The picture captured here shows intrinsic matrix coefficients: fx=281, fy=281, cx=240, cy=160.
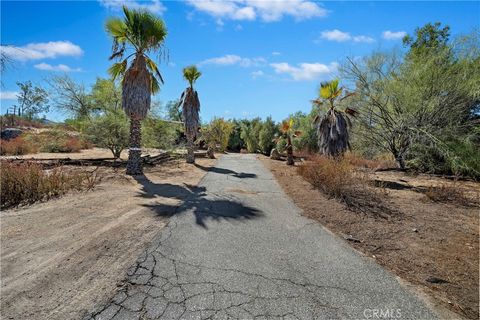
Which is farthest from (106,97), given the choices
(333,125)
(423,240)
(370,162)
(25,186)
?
(423,240)

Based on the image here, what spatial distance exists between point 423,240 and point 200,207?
18.4 ft

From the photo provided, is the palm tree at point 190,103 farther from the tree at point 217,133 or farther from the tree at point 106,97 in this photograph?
the tree at point 217,133

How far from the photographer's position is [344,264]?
4.87 m

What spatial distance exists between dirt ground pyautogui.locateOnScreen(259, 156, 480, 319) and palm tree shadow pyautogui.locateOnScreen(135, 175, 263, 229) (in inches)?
75.0

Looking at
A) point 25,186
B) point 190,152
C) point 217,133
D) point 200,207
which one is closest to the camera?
point 200,207

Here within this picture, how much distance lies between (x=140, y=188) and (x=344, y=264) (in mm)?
8487

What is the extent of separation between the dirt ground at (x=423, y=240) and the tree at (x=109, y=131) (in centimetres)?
1344

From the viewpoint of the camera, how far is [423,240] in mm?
6254

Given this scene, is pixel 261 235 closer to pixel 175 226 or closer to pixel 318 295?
pixel 175 226

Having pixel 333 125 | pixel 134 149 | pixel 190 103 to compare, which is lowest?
pixel 134 149

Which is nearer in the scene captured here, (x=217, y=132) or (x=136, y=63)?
(x=136, y=63)

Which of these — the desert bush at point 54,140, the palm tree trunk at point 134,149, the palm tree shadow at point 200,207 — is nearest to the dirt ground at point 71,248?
the palm tree shadow at point 200,207

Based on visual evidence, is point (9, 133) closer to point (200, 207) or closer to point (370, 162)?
point (200, 207)

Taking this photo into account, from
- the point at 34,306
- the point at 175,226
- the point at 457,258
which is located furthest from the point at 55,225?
the point at 457,258
